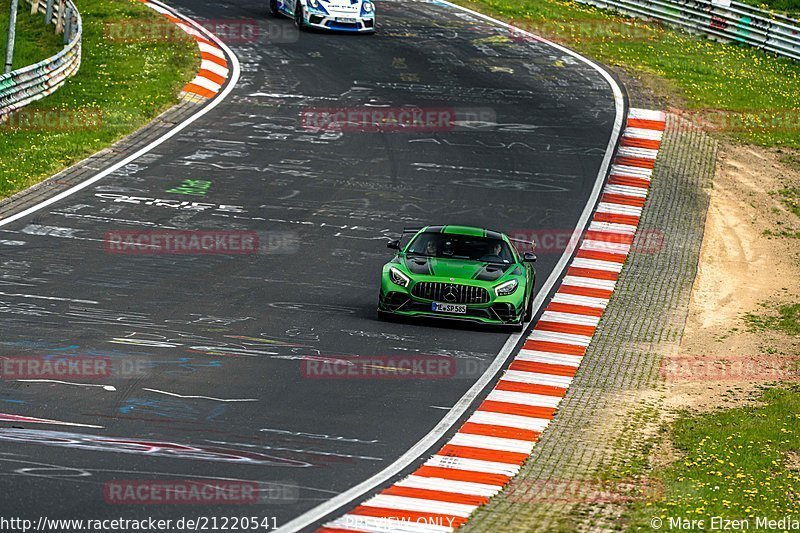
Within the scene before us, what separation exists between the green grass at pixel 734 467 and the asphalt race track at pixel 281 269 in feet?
9.70

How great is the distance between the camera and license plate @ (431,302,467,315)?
19.9 metres

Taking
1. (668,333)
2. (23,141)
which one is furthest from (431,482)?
(23,141)

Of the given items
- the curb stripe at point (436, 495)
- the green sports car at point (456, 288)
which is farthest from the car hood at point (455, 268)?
the curb stripe at point (436, 495)

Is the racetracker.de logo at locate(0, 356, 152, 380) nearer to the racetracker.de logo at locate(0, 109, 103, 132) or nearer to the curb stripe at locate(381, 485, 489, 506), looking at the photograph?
the curb stripe at locate(381, 485, 489, 506)

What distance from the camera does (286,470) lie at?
13898 millimetres

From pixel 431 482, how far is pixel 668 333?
8193 millimetres

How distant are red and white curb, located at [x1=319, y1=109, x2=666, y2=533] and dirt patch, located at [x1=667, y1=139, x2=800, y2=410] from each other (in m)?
1.57

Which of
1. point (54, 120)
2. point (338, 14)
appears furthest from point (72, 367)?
point (338, 14)

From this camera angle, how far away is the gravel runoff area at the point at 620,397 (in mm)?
13281

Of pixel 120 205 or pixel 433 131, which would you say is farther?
pixel 433 131

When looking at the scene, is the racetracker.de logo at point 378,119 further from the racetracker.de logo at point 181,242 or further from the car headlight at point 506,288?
the car headlight at point 506,288

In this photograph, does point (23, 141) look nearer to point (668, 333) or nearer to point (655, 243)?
point (655, 243)

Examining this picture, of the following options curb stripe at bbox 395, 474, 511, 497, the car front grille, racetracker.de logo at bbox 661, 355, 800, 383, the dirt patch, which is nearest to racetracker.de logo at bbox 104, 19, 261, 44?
the dirt patch

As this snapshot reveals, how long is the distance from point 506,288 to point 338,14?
74.2 feet
